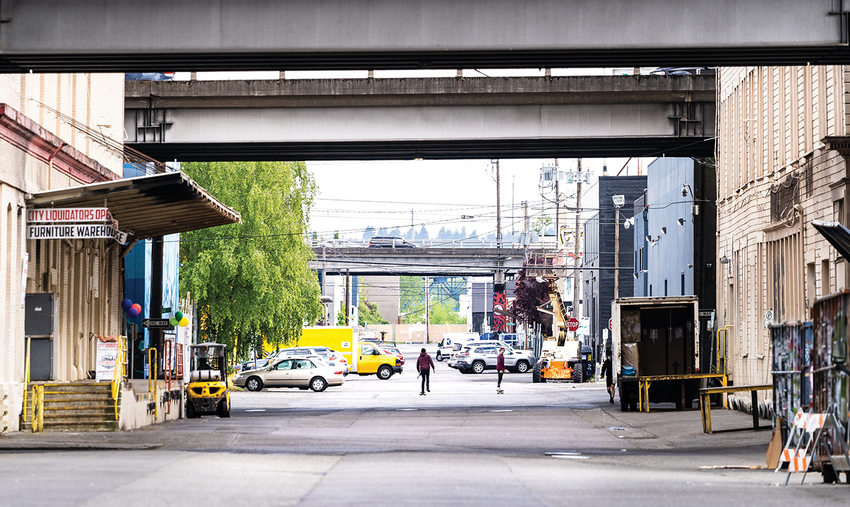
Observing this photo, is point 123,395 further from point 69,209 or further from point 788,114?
point 788,114

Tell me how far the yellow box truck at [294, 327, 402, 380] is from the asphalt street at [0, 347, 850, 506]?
103ft

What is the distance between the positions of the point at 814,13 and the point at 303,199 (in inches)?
1500

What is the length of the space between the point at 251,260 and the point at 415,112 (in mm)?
17835

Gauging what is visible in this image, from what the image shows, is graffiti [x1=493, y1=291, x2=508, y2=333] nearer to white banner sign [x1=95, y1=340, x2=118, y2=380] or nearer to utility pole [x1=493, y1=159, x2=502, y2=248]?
utility pole [x1=493, y1=159, x2=502, y2=248]

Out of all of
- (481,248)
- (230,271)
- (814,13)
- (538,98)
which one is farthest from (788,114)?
(481,248)

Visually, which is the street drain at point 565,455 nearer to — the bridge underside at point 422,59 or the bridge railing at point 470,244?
the bridge underside at point 422,59

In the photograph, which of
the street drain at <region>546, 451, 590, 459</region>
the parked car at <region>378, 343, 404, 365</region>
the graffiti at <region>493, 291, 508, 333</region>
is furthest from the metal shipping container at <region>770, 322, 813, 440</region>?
the graffiti at <region>493, 291, 508, 333</region>

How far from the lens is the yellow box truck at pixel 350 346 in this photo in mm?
67875

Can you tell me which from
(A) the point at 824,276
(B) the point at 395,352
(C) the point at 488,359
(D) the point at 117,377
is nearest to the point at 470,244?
(B) the point at 395,352

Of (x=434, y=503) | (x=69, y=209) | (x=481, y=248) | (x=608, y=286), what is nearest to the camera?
(x=434, y=503)

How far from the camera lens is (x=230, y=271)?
171 feet

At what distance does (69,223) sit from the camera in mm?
26672

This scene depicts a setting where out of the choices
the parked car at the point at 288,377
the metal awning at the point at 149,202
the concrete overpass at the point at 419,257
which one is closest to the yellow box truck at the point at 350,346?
the parked car at the point at 288,377

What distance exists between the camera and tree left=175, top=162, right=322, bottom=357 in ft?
171
